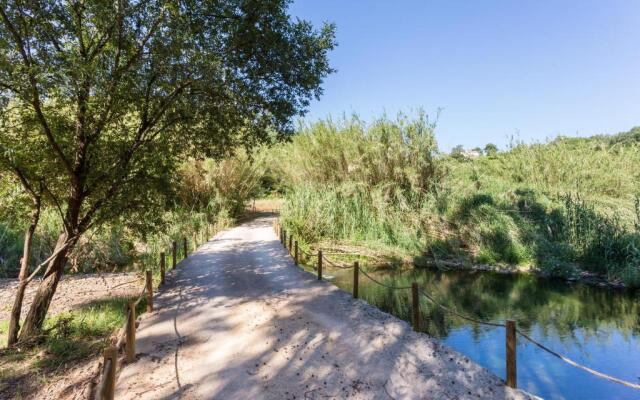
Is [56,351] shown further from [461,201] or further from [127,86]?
[461,201]

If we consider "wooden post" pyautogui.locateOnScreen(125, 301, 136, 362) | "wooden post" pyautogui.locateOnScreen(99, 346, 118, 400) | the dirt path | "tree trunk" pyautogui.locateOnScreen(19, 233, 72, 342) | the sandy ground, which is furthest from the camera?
the sandy ground

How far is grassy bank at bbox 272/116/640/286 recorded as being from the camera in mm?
13109

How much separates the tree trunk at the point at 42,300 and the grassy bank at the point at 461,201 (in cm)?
971

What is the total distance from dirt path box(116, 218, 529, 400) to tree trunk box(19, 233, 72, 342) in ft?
6.32

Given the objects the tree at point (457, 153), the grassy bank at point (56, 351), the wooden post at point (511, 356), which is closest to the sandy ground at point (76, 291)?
the grassy bank at point (56, 351)

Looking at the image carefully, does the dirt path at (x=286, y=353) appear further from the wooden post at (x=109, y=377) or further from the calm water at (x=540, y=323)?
the calm water at (x=540, y=323)

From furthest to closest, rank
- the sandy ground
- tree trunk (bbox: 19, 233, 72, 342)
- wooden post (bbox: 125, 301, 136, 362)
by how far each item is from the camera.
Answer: the sandy ground < tree trunk (bbox: 19, 233, 72, 342) < wooden post (bbox: 125, 301, 136, 362)

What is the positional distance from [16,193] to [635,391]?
423 inches

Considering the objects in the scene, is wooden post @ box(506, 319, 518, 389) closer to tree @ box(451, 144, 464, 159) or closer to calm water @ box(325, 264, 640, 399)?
calm water @ box(325, 264, 640, 399)

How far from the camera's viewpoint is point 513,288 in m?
11.4

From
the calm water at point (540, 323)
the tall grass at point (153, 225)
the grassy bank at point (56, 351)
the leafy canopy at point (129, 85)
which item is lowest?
the calm water at point (540, 323)

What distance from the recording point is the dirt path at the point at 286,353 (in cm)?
454

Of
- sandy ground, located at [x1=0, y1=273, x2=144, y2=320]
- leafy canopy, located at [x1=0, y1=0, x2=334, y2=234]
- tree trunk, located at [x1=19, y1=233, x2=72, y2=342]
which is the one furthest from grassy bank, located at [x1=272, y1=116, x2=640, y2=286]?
tree trunk, located at [x1=19, y1=233, x2=72, y2=342]

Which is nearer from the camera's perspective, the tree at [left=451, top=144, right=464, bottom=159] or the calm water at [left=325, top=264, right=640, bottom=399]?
the calm water at [left=325, top=264, right=640, bottom=399]
